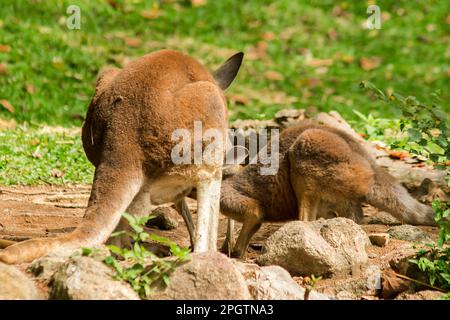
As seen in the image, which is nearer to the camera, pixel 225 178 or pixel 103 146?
pixel 103 146

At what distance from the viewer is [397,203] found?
6688 mm

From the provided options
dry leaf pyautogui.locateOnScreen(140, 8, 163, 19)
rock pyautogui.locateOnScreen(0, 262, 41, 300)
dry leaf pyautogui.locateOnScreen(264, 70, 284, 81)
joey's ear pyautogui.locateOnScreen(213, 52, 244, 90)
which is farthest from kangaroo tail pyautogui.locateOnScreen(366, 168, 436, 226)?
dry leaf pyautogui.locateOnScreen(140, 8, 163, 19)

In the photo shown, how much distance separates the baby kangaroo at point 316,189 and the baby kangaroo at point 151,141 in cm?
159

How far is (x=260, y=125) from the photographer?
28.3ft

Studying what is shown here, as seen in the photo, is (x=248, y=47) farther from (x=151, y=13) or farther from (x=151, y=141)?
(x=151, y=141)

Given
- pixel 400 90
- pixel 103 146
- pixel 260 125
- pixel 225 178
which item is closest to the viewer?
pixel 103 146

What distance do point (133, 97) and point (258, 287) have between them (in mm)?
1391

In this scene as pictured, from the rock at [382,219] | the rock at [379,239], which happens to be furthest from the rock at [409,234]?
the rock at [382,219]

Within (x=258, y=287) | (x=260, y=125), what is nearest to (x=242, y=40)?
(x=260, y=125)

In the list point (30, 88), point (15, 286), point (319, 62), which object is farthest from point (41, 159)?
point (319, 62)

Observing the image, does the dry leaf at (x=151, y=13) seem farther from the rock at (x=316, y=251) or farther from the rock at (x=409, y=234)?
the rock at (x=316, y=251)

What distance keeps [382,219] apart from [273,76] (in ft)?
17.6

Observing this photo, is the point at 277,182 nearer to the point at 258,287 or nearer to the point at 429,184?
the point at 429,184
